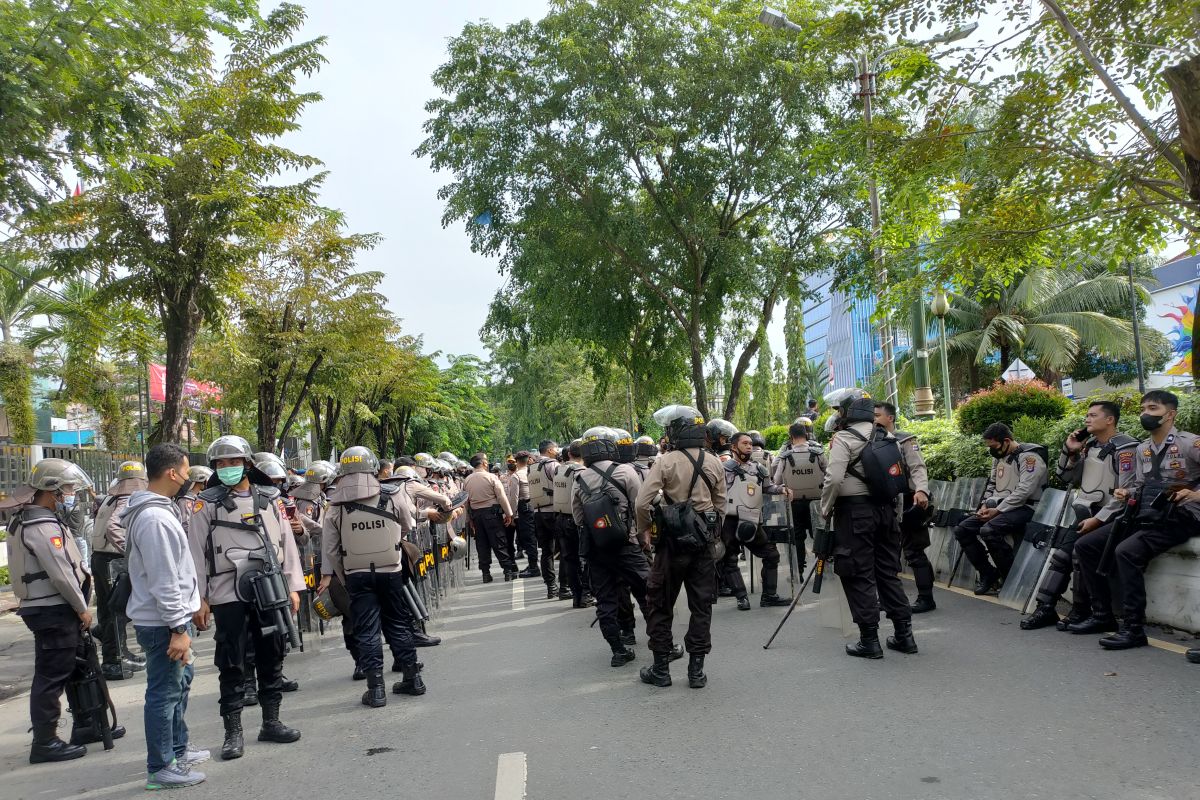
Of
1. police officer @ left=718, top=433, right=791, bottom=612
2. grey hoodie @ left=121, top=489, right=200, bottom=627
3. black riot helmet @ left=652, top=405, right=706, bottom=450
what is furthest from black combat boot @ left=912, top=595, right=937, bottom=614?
grey hoodie @ left=121, top=489, right=200, bottom=627

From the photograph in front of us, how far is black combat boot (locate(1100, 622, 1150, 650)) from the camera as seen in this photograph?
6917 millimetres

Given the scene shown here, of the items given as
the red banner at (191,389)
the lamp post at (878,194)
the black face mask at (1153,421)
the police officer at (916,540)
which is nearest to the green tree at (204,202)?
the lamp post at (878,194)

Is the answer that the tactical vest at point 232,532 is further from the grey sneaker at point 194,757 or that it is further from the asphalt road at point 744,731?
the asphalt road at point 744,731

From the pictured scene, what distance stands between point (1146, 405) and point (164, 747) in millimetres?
6972

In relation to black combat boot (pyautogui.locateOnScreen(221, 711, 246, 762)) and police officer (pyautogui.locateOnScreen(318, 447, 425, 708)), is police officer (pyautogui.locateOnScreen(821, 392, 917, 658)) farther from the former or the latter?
black combat boot (pyautogui.locateOnScreen(221, 711, 246, 762))

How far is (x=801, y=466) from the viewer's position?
10836 mm

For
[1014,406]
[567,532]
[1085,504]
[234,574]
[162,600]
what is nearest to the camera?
[162,600]

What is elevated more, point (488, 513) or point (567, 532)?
point (488, 513)

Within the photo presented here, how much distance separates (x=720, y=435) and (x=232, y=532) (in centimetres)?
565

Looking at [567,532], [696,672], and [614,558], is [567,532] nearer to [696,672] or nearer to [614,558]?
[614,558]

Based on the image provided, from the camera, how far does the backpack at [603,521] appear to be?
7680 mm

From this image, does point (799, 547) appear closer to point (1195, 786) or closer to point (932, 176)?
point (932, 176)

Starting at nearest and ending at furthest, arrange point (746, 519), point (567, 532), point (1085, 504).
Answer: point (1085, 504)
point (746, 519)
point (567, 532)

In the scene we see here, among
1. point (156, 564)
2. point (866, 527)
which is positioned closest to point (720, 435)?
point (866, 527)
